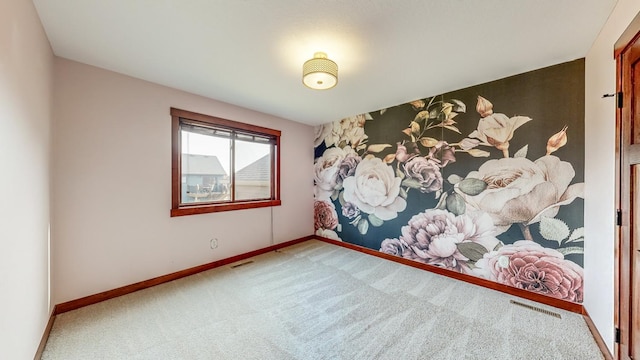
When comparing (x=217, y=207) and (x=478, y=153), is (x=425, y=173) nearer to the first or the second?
(x=478, y=153)

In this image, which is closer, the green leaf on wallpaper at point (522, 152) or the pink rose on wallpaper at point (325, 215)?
the green leaf on wallpaper at point (522, 152)

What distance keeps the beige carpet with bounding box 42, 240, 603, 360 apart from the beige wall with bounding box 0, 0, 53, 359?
462mm

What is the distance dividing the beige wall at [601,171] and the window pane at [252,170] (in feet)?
12.3

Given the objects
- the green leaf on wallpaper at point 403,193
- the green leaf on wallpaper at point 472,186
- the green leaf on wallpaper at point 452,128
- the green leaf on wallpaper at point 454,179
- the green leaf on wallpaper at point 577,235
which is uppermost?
the green leaf on wallpaper at point 452,128

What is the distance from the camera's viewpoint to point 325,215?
14.4ft

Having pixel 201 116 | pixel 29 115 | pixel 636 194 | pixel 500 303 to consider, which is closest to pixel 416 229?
pixel 500 303

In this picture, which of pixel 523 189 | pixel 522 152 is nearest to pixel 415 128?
pixel 522 152

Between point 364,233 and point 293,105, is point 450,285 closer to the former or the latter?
point 364,233

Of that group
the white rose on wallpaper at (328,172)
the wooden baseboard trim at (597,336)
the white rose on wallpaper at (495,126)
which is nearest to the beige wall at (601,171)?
the wooden baseboard trim at (597,336)

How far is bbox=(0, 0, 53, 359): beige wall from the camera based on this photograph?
1104mm

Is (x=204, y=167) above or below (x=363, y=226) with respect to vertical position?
above

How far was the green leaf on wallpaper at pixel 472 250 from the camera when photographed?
2.62 meters

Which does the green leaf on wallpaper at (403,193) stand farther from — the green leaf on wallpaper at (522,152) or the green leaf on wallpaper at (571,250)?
the green leaf on wallpaper at (571,250)

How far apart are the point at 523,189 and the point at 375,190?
177 centimetres
